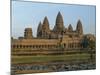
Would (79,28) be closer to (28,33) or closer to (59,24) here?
(59,24)

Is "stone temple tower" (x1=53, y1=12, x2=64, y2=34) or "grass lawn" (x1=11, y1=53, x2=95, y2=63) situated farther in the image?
"stone temple tower" (x1=53, y1=12, x2=64, y2=34)

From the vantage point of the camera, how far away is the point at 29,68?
2496mm

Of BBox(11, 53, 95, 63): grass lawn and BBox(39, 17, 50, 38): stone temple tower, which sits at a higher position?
BBox(39, 17, 50, 38): stone temple tower

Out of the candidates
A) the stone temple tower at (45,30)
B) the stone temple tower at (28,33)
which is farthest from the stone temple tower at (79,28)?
the stone temple tower at (28,33)

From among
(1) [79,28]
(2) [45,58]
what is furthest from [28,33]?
(1) [79,28]

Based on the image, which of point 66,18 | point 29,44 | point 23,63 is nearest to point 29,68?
point 23,63

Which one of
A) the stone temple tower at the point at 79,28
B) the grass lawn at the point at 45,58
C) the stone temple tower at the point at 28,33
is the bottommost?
the grass lawn at the point at 45,58

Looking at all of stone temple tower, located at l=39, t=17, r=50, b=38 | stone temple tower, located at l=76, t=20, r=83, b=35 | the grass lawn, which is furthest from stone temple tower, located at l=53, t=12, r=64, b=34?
the grass lawn

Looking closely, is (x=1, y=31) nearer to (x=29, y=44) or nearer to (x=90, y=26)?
(x=29, y=44)

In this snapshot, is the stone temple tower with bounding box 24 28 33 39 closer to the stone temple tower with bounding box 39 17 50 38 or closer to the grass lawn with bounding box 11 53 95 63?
the stone temple tower with bounding box 39 17 50 38

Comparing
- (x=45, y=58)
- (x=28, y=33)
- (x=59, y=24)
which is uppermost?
(x=59, y=24)

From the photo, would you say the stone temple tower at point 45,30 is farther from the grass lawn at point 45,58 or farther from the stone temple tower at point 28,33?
the grass lawn at point 45,58

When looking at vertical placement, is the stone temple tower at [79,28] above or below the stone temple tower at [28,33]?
above
